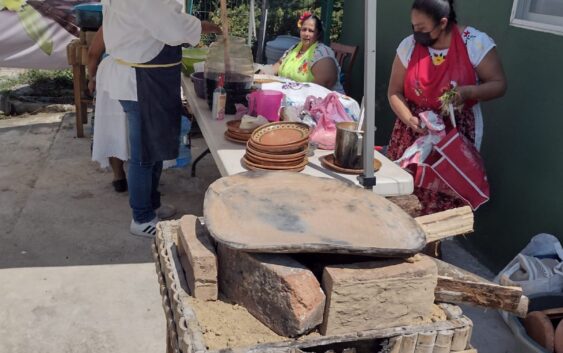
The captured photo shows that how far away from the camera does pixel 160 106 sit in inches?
139

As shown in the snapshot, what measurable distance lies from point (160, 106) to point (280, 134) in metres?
1.20

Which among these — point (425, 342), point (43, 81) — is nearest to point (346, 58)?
point (425, 342)

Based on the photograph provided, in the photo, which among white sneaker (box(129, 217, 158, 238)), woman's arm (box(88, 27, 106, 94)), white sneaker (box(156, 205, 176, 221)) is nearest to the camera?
white sneaker (box(129, 217, 158, 238))

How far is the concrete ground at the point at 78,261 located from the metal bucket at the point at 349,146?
3.79 feet

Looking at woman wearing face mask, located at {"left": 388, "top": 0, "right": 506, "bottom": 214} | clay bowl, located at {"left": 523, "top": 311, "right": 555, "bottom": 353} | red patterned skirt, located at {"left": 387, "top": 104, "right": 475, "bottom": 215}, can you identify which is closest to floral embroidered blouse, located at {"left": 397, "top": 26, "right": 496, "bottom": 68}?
woman wearing face mask, located at {"left": 388, "top": 0, "right": 506, "bottom": 214}

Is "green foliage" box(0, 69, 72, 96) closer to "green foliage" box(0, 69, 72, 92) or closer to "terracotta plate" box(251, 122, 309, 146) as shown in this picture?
"green foliage" box(0, 69, 72, 92)

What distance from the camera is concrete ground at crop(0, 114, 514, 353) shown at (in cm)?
288

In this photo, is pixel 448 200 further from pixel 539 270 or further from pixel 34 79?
pixel 34 79

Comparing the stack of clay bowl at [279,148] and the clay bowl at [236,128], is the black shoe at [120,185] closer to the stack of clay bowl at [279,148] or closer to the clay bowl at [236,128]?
the clay bowl at [236,128]

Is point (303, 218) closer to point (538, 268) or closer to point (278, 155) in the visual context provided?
point (278, 155)

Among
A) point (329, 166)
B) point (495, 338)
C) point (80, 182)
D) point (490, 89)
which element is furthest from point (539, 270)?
point (80, 182)

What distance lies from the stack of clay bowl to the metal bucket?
15 cm

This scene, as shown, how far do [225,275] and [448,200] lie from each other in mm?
1789

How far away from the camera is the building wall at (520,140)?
2.99 metres
